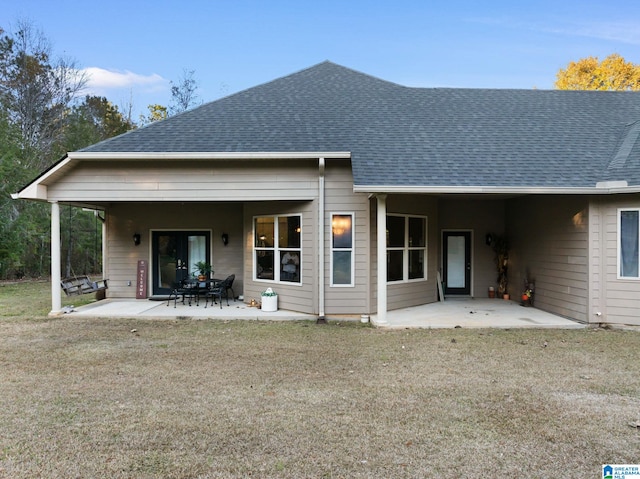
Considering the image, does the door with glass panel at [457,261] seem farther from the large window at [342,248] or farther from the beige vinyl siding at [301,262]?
the beige vinyl siding at [301,262]

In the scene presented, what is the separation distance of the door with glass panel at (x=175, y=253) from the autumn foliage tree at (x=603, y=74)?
23651 mm

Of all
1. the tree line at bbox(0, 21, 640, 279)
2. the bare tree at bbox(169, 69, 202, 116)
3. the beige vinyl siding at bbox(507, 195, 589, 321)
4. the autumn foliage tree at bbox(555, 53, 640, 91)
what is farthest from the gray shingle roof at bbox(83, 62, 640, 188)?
the bare tree at bbox(169, 69, 202, 116)

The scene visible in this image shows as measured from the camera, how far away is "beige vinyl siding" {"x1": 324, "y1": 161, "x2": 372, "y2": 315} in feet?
28.8

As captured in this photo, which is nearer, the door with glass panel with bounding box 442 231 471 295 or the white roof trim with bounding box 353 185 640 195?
the white roof trim with bounding box 353 185 640 195

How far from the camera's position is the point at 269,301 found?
371 inches

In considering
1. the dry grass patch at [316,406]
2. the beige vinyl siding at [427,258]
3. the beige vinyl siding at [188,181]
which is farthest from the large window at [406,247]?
the dry grass patch at [316,406]

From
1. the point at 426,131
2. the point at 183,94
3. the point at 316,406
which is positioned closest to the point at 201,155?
the point at 426,131

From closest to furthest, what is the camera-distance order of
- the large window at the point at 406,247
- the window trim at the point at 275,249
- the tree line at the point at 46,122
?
the window trim at the point at 275,249, the large window at the point at 406,247, the tree line at the point at 46,122

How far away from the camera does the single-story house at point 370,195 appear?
7980 millimetres

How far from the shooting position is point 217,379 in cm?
487

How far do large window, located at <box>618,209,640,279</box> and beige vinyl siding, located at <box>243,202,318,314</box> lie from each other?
5.75m

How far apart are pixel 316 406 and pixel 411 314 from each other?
210 inches

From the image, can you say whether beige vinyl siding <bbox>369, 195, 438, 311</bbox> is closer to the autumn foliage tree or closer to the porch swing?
the porch swing

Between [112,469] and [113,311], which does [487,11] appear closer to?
[113,311]
